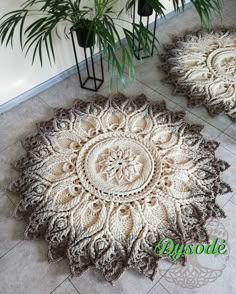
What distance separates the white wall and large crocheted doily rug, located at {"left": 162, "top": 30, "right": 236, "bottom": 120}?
76 cm

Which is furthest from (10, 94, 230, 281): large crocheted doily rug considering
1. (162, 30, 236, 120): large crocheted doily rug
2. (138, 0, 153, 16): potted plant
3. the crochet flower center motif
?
(138, 0, 153, 16): potted plant

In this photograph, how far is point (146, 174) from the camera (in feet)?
4.68

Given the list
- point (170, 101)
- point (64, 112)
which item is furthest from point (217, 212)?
point (64, 112)

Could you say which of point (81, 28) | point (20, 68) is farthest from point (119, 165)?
point (20, 68)

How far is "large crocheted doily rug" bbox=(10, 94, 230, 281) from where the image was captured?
121 cm

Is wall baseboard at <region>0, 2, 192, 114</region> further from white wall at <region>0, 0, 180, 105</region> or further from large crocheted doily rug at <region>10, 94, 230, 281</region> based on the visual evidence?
large crocheted doily rug at <region>10, 94, 230, 281</region>

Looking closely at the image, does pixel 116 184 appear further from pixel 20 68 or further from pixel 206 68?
pixel 206 68

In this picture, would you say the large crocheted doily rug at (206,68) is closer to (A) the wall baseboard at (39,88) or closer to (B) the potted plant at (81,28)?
(A) the wall baseboard at (39,88)

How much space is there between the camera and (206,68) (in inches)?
78.9

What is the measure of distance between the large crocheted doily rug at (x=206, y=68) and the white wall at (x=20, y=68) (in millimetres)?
761

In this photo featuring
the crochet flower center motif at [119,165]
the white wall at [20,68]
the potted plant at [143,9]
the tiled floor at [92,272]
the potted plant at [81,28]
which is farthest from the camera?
the potted plant at [143,9]

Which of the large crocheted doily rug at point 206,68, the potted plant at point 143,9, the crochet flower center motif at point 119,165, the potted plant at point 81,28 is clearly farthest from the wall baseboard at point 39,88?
the crochet flower center motif at point 119,165

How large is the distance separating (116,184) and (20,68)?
0.99 meters

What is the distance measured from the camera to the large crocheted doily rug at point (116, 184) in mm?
1208
